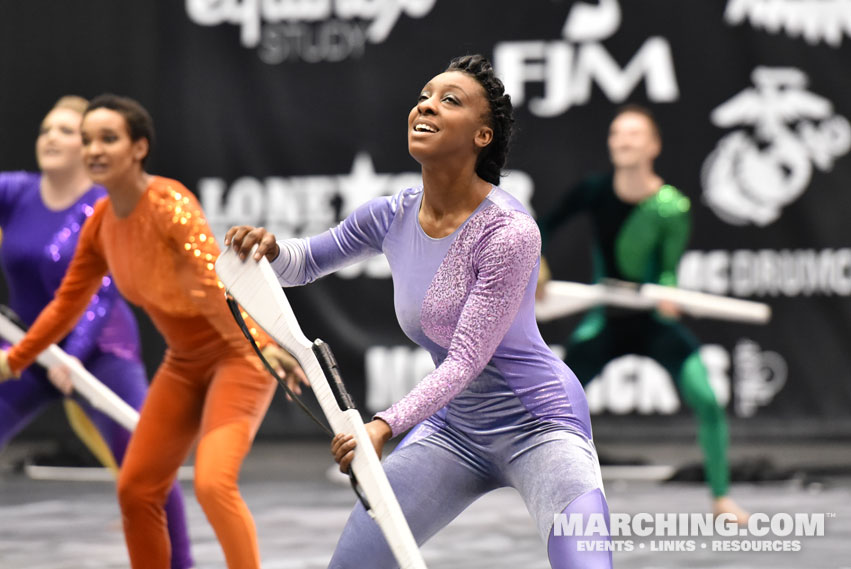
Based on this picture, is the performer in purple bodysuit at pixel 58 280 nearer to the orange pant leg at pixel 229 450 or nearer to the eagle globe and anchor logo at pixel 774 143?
the orange pant leg at pixel 229 450

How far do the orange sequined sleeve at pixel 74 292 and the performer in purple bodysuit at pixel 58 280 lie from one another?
0.60 meters

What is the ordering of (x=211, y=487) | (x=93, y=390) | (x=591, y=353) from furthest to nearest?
(x=591, y=353), (x=93, y=390), (x=211, y=487)

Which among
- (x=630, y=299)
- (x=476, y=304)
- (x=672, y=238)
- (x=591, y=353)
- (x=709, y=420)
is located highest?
(x=476, y=304)

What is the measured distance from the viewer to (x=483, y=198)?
2.84 m

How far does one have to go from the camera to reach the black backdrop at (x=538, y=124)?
7488 mm

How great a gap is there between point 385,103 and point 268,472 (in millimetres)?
2508

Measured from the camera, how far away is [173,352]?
387 centimetres

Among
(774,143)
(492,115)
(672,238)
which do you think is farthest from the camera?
(774,143)

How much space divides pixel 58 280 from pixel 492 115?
2776 millimetres

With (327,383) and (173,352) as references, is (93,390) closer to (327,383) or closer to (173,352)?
(173,352)

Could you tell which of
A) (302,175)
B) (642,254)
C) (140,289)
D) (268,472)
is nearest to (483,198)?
(140,289)

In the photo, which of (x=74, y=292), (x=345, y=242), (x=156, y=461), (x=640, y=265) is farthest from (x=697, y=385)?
(x=345, y=242)

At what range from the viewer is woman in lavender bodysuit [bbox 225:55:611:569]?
2.67 m

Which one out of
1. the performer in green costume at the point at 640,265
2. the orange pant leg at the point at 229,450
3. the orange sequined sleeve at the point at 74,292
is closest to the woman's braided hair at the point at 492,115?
the orange pant leg at the point at 229,450
